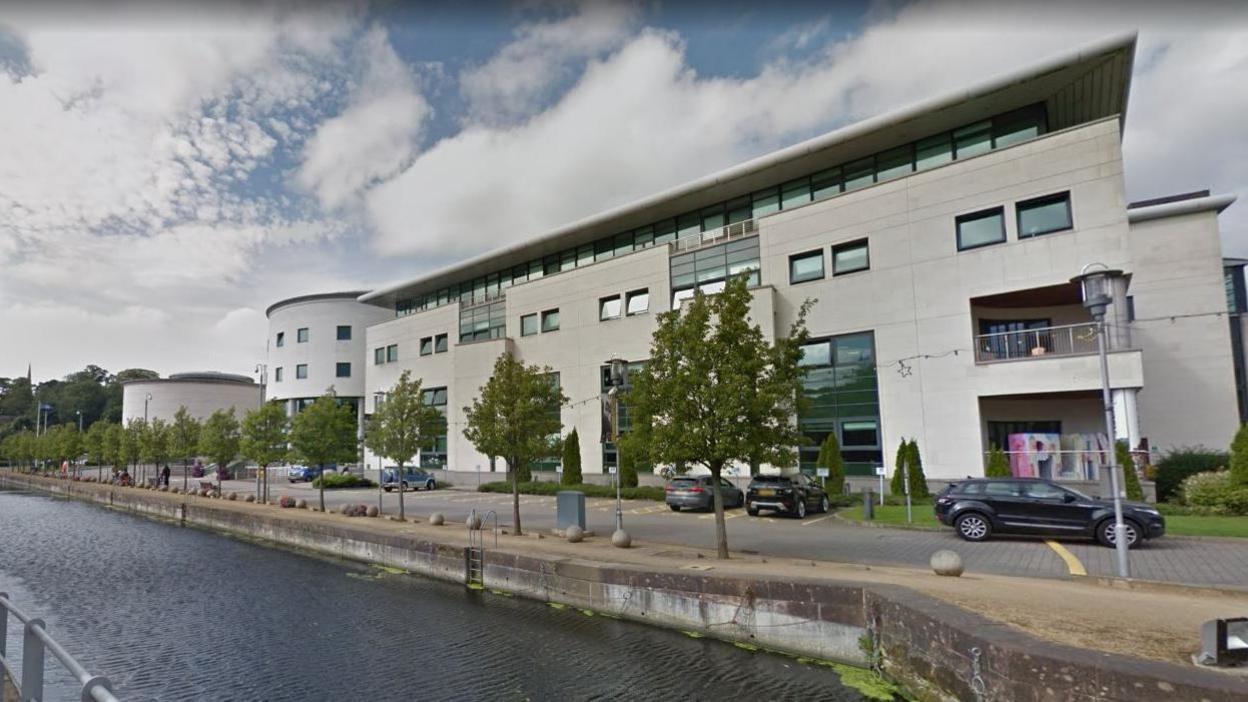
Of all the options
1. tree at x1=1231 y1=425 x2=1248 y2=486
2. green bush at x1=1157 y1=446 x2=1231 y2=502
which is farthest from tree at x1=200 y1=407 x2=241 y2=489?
tree at x1=1231 y1=425 x2=1248 y2=486

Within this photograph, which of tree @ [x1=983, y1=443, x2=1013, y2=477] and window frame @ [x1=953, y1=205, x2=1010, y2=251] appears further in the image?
window frame @ [x1=953, y1=205, x2=1010, y2=251]

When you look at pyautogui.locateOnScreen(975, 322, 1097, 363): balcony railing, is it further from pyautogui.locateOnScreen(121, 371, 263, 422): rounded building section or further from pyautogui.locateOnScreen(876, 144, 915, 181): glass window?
pyautogui.locateOnScreen(121, 371, 263, 422): rounded building section

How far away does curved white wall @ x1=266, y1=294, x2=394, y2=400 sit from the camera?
59812mm

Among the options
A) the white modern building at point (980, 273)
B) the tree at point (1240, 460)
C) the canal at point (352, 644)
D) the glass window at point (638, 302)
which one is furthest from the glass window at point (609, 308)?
the tree at point (1240, 460)

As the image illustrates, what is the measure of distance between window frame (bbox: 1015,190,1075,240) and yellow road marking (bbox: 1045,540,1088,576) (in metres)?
12.1

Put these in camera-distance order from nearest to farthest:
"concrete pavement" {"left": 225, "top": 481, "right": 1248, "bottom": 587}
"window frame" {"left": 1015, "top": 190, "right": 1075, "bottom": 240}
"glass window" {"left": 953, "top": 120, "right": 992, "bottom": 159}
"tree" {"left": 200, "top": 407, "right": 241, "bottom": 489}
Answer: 1. "concrete pavement" {"left": 225, "top": 481, "right": 1248, "bottom": 587}
2. "window frame" {"left": 1015, "top": 190, "right": 1075, "bottom": 240}
3. "glass window" {"left": 953, "top": 120, "right": 992, "bottom": 159}
4. "tree" {"left": 200, "top": 407, "right": 241, "bottom": 489}

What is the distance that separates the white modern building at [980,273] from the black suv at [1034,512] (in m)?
7.89

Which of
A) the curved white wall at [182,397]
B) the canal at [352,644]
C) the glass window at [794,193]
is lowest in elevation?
the canal at [352,644]

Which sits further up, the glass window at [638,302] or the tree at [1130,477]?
the glass window at [638,302]

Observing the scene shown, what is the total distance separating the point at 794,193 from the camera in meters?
29.8

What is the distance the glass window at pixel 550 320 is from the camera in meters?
37.9

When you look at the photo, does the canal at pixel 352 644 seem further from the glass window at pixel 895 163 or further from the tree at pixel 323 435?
the glass window at pixel 895 163

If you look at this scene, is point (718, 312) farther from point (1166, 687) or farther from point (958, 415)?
point (958, 415)

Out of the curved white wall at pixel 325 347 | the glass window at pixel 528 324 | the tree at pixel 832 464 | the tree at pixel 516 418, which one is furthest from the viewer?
the curved white wall at pixel 325 347
